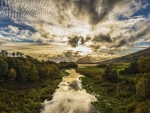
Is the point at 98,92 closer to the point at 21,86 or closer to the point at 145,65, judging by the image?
the point at 145,65

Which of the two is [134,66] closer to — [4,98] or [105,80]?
[105,80]

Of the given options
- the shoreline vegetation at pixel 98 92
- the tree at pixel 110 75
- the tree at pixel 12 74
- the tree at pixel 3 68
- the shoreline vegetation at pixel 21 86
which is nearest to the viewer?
the shoreline vegetation at pixel 98 92

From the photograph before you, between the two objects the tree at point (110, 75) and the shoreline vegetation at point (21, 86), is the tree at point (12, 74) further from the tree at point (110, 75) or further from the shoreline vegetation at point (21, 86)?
the tree at point (110, 75)

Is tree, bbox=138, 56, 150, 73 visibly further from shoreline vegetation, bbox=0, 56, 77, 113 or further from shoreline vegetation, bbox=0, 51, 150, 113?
shoreline vegetation, bbox=0, 56, 77, 113

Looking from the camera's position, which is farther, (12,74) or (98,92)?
(12,74)

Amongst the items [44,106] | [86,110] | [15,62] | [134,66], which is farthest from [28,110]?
[134,66]

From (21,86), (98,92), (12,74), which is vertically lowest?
(98,92)

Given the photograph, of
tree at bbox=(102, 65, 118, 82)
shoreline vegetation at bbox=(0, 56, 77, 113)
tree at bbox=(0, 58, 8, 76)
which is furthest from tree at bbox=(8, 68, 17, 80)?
tree at bbox=(102, 65, 118, 82)

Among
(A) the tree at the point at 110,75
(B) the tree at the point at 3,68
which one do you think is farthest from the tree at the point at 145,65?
(B) the tree at the point at 3,68

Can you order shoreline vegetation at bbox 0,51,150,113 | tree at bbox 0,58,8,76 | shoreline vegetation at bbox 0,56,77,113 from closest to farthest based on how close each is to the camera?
→ shoreline vegetation at bbox 0,51,150,113 < shoreline vegetation at bbox 0,56,77,113 < tree at bbox 0,58,8,76

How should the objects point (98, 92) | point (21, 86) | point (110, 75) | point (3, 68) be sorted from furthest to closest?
point (110, 75), point (3, 68), point (21, 86), point (98, 92)

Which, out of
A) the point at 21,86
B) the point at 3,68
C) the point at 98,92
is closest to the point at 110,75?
the point at 98,92

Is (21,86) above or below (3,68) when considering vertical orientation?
below

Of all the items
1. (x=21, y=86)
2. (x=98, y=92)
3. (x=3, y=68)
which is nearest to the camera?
(x=98, y=92)
